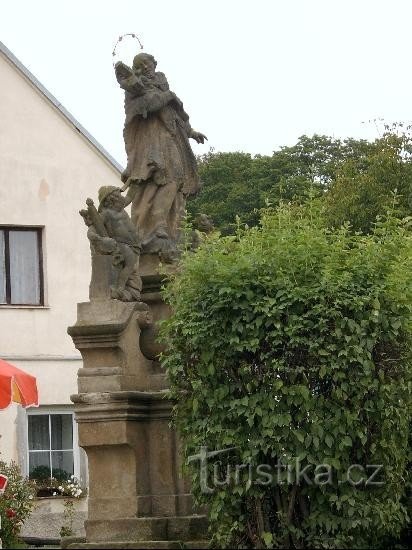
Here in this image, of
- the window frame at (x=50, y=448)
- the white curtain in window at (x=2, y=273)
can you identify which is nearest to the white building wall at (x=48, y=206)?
the window frame at (x=50, y=448)

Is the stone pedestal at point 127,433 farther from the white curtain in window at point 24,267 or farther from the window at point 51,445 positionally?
the white curtain in window at point 24,267

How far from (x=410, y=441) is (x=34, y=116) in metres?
15.7

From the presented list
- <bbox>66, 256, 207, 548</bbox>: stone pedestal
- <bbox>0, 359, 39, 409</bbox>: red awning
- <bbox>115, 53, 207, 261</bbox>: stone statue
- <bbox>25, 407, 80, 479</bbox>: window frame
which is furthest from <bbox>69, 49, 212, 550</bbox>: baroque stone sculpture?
<bbox>25, 407, 80, 479</bbox>: window frame

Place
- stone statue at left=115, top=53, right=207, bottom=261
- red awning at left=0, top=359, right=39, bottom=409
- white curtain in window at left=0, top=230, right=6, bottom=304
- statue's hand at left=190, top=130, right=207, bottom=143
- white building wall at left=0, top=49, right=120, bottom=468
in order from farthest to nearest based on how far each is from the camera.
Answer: white curtain in window at left=0, top=230, right=6, bottom=304 → white building wall at left=0, top=49, right=120, bottom=468 → red awning at left=0, top=359, right=39, bottom=409 → statue's hand at left=190, top=130, right=207, bottom=143 → stone statue at left=115, top=53, right=207, bottom=261

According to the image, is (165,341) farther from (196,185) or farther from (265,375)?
(196,185)

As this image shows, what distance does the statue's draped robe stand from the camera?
16094mm

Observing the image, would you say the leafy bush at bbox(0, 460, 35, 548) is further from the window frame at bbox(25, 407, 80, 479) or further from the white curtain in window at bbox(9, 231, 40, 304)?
the white curtain in window at bbox(9, 231, 40, 304)

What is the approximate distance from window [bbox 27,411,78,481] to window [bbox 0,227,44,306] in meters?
2.25

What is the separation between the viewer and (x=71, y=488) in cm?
2522

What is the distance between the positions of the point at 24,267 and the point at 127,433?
1543 cm

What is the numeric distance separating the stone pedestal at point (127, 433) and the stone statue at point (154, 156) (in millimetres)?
1057

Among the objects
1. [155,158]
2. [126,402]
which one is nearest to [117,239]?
[155,158]

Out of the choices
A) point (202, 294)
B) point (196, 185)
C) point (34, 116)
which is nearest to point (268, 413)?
point (202, 294)

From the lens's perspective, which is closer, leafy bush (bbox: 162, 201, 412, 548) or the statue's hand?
leafy bush (bbox: 162, 201, 412, 548)
